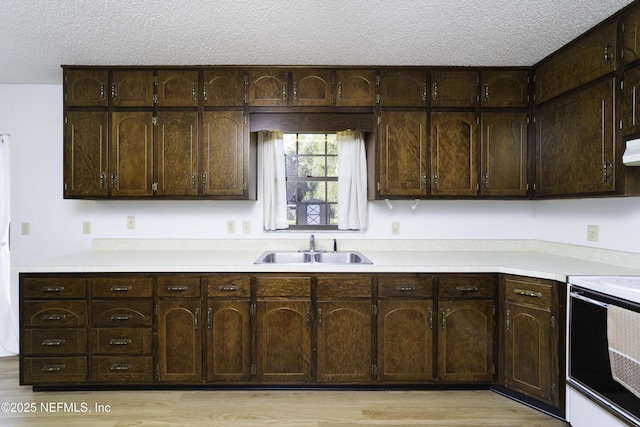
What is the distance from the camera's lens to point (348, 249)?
3.09 m

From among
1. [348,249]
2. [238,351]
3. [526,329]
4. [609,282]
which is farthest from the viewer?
[348,249]

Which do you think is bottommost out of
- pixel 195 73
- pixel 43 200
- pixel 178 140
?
pixel 43 200

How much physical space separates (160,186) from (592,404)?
2.99 m

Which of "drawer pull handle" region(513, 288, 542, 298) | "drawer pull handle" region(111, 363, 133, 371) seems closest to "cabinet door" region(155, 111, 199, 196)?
"drawer pull handle" region(111, 363, 133, 371)

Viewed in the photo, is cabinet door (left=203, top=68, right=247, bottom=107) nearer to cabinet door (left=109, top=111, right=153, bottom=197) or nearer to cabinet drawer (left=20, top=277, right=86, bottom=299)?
cabinet door (left=109, top=111, right=153, bottom=197)

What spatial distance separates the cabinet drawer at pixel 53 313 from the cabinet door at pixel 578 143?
326 centimetres

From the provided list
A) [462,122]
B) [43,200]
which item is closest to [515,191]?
[462,122]

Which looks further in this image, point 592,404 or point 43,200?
point 43,200

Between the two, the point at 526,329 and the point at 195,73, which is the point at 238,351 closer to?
the point at 526,329

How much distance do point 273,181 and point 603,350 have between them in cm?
238

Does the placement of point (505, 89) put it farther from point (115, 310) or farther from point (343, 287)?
point (115, 310)

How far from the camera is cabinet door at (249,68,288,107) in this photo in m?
2.78

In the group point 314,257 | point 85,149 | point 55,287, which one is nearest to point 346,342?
point 314,257

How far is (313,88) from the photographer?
2.80m
